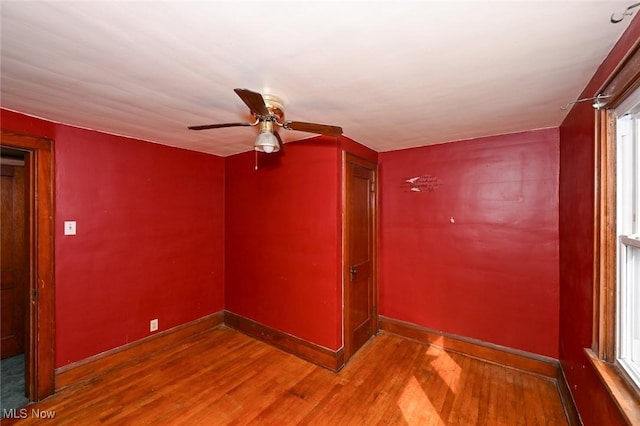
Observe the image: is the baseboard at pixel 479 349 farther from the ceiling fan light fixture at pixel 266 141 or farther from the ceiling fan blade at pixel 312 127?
the ceiling fan light fixture at pixel 266 141

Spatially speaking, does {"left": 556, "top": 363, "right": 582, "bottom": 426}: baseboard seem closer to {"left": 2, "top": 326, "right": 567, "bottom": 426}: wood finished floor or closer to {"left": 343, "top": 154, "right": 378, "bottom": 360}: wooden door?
{"left": 2, "top": 326, "right": 567, "bottom": 426}: wood finished floor

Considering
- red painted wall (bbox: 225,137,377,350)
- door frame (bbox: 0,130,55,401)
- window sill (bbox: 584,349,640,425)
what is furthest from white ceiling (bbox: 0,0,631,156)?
window sill (bbox: 584,349,640,425)

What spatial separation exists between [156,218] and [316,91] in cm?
240

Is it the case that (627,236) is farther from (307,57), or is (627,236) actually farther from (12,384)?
(12,384)

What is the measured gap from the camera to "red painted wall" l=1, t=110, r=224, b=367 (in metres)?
2.34

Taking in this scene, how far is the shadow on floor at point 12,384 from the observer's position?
82.4 inches

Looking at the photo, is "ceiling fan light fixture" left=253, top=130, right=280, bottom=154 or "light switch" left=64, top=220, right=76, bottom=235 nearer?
"ceiling fan light fixture" left=253, top=130, right=280, bottom=154

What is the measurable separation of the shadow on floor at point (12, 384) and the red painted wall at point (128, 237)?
0.32 m

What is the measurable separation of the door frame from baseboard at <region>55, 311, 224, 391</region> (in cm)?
11

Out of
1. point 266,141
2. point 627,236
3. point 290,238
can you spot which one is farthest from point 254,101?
point 627,236

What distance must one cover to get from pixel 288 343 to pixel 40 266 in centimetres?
232

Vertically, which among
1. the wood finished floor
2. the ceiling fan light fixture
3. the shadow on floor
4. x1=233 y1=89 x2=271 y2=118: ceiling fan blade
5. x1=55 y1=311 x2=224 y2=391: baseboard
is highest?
x1=233 y1=89 x2=271 y2=118: ceiling fan blade

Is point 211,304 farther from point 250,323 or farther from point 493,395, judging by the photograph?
point 493,395

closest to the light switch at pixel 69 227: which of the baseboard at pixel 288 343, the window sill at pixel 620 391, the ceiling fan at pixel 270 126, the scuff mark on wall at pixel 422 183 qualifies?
the ceiling fan at pixel 270 126
